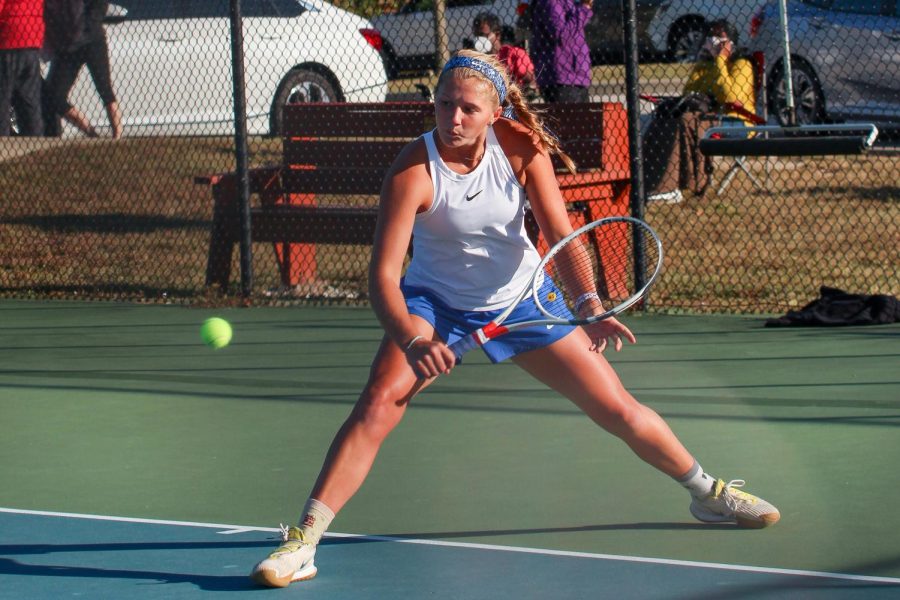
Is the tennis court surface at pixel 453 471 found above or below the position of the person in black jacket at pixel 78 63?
below

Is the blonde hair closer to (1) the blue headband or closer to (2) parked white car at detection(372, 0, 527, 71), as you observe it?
(1) the blue headband

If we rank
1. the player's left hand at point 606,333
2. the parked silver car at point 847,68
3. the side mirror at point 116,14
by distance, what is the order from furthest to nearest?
the parked silver car at point 847,68
the side mirror at point 116,14
the player's left hand at point 606,333

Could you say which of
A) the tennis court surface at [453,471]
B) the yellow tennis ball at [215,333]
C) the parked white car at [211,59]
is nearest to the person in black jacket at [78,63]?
the parked white car at [211,59]

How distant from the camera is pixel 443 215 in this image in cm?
452

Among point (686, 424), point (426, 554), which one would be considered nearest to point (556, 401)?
point (686, 424)

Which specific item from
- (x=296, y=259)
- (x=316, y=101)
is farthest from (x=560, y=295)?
(x=316, y=101)

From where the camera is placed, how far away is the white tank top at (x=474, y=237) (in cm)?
451

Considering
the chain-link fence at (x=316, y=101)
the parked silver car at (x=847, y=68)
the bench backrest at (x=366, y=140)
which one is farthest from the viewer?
the parked silver car at (x=847, y=68)

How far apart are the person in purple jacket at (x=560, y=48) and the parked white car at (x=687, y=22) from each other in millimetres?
5869

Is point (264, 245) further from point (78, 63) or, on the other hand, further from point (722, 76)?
point (722, 76)

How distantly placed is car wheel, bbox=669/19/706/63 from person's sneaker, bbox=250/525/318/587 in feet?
46.6

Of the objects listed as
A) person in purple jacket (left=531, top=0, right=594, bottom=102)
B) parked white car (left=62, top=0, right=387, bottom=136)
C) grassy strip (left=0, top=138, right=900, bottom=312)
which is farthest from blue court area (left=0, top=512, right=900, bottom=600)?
parked white car (left=62, top=0, right=387, bottom=136)

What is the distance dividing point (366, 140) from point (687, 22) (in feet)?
28.3

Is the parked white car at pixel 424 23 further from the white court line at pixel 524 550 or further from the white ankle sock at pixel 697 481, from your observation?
the white ankle sock at pixel 697 481
